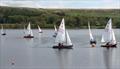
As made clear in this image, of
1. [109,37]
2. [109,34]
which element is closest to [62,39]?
[109,37]

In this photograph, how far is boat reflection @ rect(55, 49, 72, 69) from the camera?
69.7 m

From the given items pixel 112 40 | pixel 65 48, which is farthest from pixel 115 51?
pixel 65 48

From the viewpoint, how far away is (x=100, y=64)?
71188 millimetres

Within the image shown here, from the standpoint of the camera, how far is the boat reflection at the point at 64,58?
229 ft

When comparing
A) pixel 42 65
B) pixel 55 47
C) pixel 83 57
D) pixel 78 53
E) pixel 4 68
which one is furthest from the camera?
pixel 55 47

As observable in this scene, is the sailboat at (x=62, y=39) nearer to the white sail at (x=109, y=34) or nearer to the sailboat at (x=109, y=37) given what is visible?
the sailboat at (x=109, y=37)

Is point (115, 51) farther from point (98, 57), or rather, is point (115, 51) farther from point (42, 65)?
point (42, 65)

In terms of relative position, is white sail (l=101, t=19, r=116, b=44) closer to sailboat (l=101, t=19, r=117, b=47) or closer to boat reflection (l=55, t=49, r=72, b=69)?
sailboat (l=101, t=19, r=117, b=47)

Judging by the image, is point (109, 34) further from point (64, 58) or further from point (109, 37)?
point (64, 58)

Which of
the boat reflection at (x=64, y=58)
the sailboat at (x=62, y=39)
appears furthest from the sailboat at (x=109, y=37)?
the boat reflection at (x=64, y=58)

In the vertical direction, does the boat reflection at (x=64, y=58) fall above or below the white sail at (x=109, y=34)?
below

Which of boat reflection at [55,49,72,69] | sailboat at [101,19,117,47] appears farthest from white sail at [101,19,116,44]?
boat reflection at [55,49,72,69]

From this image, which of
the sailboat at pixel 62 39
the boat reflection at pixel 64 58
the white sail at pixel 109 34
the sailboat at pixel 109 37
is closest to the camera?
the boat reflection at pixel 64 58

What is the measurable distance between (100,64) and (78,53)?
1839 centimetres
